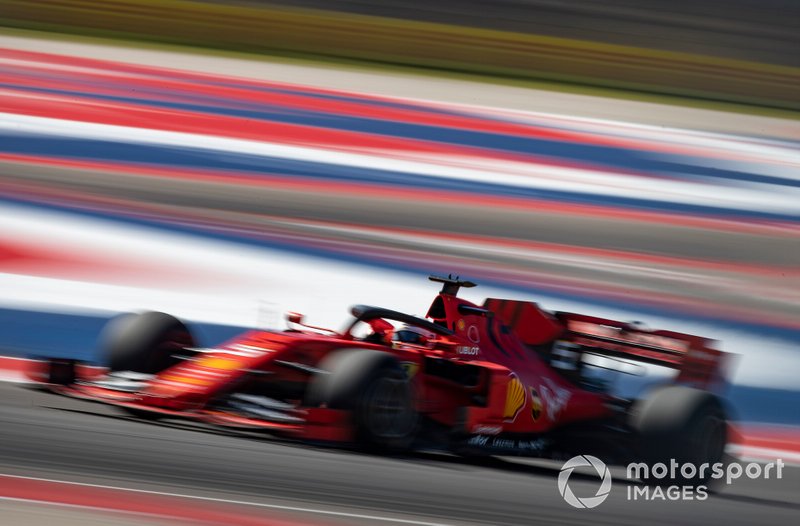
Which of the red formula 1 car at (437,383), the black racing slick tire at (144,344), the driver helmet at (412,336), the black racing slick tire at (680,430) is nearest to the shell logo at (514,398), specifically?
the red formula 1 car at (437,383)

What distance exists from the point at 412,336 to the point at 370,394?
3.12 feet

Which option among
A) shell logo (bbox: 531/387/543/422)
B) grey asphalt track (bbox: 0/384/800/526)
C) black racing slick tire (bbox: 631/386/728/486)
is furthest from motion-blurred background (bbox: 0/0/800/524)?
shell logo (bbox: 531/387/543/422)

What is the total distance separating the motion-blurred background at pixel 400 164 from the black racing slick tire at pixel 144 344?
6.10 feet

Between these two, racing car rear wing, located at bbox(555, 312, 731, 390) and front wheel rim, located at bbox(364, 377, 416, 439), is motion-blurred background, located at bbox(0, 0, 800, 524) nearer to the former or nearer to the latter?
racing car rear wing, located at bbox(555, 312, 731, 390)

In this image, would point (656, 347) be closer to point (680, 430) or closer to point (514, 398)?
point (680, 430)

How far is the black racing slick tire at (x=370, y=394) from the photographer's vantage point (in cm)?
532

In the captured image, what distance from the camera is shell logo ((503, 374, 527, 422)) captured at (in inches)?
244

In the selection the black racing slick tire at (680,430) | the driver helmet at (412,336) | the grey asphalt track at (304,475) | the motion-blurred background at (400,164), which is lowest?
the grey asphalt track at (304,475)

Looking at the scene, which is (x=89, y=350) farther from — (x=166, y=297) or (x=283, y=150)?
(x=283, y=150)

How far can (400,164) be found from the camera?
12148 millimetres

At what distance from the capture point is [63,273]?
361 inches

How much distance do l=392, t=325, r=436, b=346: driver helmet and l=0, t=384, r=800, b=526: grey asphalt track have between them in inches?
26.7

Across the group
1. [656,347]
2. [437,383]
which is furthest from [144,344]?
[656,347]

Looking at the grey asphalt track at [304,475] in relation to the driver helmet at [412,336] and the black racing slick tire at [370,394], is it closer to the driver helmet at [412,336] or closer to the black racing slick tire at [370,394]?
the black racing slick tire at [370,394]
